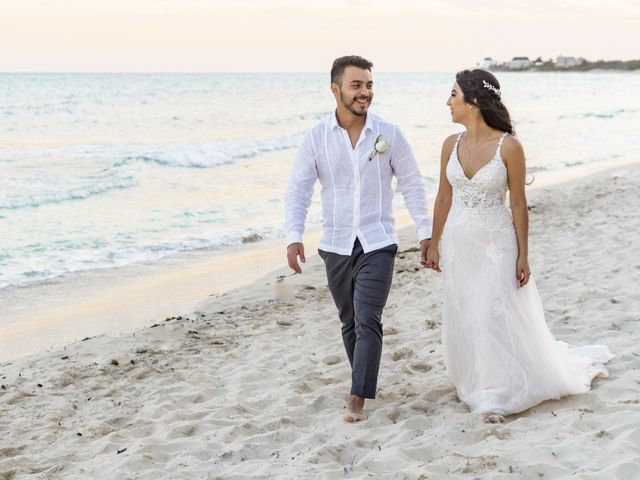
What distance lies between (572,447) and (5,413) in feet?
11.8

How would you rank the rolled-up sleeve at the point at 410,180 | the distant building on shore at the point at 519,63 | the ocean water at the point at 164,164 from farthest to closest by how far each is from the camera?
1. the distant building on shore at the point at 519,63
2. the ocean water at the point at 164,164
3. the rolled-up sleeve at the point at 410,180

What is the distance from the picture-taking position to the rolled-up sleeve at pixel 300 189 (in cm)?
454

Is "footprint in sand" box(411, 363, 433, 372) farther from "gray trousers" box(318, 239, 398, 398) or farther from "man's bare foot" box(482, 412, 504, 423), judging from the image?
"man's bare foot" box(482, 412, 504, 423)

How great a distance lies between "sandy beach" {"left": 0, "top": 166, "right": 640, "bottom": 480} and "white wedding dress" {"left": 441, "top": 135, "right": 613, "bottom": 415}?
0.13 m

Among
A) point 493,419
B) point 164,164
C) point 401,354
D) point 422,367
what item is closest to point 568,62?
point 164,164

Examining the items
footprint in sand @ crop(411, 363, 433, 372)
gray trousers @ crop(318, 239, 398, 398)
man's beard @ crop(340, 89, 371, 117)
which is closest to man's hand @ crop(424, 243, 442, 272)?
gray trousers @ crop(318, 239, 398, 398)

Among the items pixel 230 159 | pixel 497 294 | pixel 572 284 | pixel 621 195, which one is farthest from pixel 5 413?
pixel 230 159

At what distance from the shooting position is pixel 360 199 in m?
4.42

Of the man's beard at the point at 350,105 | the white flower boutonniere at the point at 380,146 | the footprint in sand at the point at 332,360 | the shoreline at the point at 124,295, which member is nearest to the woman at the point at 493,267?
the white flower boutonniere at the point at 380,146

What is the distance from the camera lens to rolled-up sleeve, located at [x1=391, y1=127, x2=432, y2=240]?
14.7ft

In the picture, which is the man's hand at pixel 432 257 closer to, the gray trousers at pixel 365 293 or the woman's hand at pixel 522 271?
the gray trousers at pixel 365 293

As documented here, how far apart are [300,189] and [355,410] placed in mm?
1308

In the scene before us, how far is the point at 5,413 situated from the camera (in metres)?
5.27

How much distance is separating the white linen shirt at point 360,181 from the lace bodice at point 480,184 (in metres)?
0.20
